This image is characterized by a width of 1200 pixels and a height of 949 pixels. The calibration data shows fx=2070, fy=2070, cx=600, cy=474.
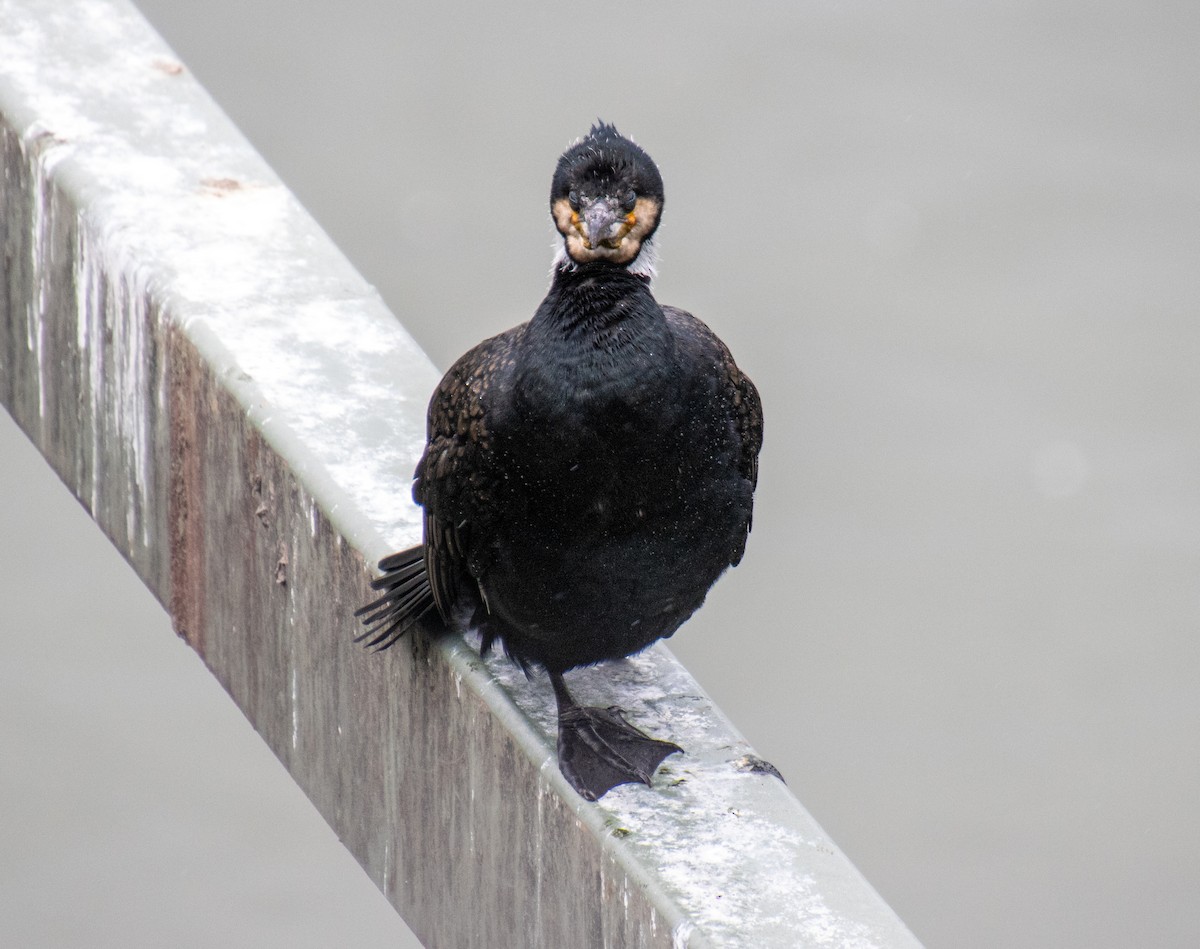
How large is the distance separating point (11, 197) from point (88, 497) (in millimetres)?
662

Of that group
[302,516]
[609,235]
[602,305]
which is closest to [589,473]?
[602,305]

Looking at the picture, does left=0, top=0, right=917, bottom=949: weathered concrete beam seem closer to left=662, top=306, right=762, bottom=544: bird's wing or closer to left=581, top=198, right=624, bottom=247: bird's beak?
left=662, top=306, right=762, bottom=544: bird's wing

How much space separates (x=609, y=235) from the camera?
9.98ft

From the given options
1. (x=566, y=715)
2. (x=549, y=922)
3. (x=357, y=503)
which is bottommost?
(x=549, y=922)

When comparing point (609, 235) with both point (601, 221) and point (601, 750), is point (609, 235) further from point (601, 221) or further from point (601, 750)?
point (601, 750)

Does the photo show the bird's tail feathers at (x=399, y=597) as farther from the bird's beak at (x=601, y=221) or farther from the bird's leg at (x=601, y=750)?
the bird's beak at (x=601, y=221)

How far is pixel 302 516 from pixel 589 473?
2.26 ft

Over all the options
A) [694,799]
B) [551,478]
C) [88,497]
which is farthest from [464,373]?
[88,497]

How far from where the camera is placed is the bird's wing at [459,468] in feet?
10.8

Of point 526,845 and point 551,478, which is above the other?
point 551,478

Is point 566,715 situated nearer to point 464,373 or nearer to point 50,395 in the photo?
point 464,373

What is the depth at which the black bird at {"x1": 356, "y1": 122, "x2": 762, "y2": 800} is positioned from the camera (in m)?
3.11

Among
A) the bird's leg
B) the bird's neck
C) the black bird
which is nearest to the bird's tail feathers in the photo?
the black bird

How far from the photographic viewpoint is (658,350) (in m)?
3.13
